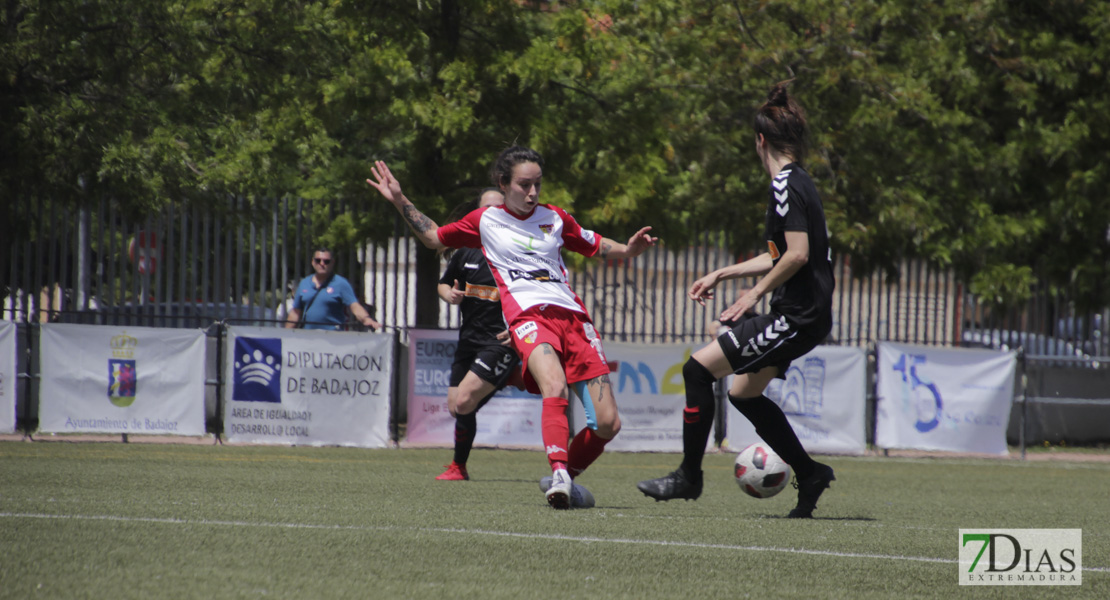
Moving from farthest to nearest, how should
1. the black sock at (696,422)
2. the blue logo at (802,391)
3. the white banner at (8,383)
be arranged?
the blue logo at (802,391), the white banner at (8,383), the black sock at (696,422)

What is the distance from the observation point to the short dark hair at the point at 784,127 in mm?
5832

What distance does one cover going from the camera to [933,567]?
13.5 ft

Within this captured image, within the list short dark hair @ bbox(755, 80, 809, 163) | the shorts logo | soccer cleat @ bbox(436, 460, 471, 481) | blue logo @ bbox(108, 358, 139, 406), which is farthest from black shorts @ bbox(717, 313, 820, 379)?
blue logo @ bbox(108, 358, 139, 406)

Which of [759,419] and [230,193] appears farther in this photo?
[230,193]

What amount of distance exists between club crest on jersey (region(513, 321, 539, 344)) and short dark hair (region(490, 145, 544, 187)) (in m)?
0.78

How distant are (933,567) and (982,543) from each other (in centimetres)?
51

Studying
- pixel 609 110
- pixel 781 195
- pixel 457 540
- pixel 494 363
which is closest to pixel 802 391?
pixel 609 110

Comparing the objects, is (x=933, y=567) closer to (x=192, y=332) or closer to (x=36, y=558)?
(x=36, y=558)

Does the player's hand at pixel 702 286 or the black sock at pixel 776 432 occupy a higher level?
the player's hand at pixel 702 286

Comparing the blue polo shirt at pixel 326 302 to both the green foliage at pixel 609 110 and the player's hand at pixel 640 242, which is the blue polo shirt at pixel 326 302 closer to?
the green foliage at pixel 609 110

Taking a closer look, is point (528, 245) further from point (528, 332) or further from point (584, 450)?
point (584, 450)

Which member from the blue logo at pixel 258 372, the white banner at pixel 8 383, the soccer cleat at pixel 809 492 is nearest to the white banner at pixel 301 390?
the blue logo at pixel 258 372

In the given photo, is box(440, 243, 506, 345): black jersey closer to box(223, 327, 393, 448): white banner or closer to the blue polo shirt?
box(223, 327, 393, 448): white banner

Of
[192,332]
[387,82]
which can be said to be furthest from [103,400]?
[387,82]
